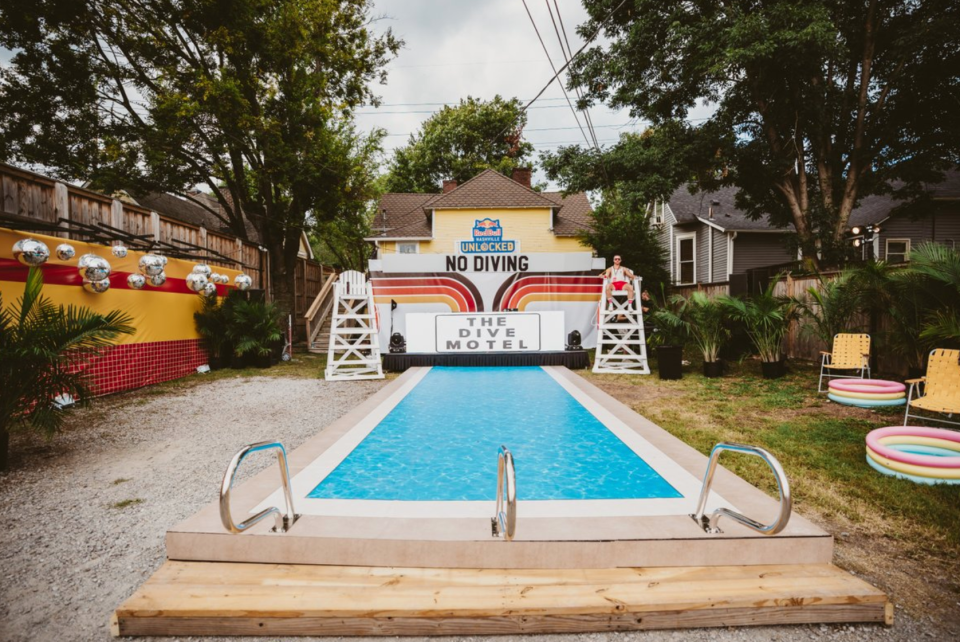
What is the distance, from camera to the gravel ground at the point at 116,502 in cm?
223

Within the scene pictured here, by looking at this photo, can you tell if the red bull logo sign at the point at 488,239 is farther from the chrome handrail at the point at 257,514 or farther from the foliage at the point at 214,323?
the chrome handrail at the point at 257,514

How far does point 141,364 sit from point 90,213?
2704 millimetres

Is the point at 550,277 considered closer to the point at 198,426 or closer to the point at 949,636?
the point at 198,426

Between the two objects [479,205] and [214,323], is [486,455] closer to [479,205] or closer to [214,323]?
[214,323]

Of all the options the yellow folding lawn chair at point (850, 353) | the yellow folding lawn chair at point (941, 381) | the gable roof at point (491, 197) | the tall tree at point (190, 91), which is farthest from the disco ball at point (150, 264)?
the gable roof at point (491, 197)

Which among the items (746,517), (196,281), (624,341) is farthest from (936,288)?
(196,281)

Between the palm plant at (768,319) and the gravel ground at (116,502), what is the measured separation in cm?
715

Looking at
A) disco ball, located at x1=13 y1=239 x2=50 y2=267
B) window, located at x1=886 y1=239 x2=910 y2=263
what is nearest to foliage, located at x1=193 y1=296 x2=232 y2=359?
disco ball, located at x1=13 y1=239 x2=50 y2=267

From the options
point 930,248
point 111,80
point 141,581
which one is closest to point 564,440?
point 141,581

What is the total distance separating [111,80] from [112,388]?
10043mm

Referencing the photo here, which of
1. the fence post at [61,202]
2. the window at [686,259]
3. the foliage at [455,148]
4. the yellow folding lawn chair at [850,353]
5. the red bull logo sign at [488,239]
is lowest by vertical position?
the yellow folding lawn chair at [850,353]

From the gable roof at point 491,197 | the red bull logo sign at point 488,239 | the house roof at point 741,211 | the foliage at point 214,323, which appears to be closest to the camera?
the foliage at point 214,323

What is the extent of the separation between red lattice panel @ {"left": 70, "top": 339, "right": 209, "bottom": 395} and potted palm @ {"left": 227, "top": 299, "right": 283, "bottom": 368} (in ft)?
2.60

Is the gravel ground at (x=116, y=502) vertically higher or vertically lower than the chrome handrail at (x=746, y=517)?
lower
